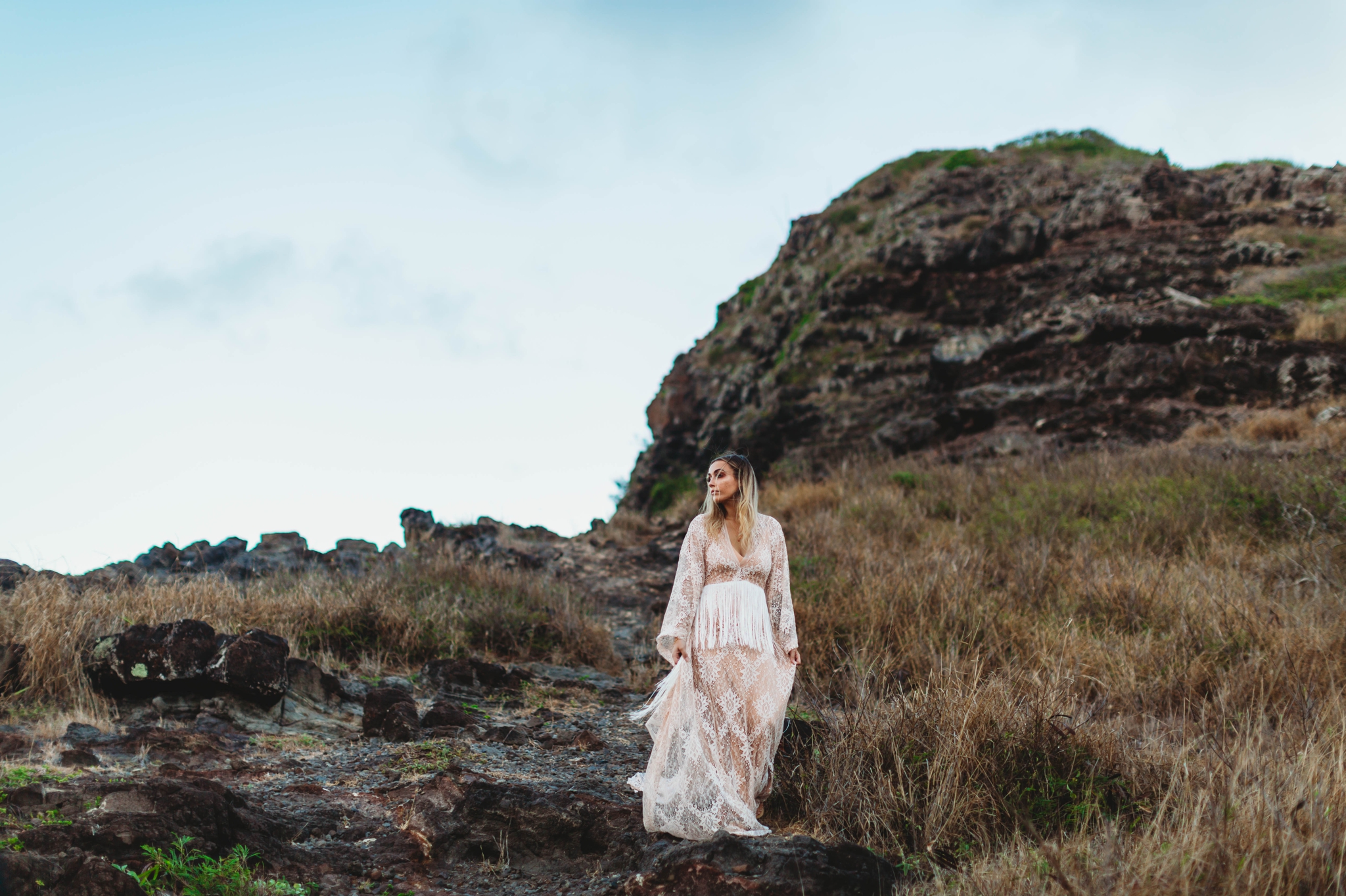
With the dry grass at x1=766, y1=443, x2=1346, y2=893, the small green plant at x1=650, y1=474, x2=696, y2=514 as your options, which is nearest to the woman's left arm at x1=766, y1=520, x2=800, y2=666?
the dry grass at x1=766, y1=443, x2=1346, y2=893

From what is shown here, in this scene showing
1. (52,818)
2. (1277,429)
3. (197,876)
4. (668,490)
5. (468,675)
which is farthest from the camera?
(668,490)

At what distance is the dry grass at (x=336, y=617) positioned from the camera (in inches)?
197

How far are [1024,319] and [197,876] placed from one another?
17266 mm

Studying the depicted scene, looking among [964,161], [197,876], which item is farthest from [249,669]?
[964,161]

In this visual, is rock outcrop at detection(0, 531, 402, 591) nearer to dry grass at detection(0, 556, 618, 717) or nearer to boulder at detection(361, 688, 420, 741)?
dry grass at detection(0, 556, 618, 717)

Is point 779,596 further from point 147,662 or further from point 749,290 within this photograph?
point 749,290

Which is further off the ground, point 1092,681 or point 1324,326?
point 1324,326

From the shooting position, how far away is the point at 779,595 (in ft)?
13.5

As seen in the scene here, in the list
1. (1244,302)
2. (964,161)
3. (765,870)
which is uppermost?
(964,161)

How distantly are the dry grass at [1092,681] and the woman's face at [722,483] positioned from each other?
3.88 feet

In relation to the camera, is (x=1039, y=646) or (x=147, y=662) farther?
(x=1039, y=646)

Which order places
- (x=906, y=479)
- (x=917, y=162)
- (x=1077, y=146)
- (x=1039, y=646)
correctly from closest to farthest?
(x=1039, y=646) → (x=906, y=479) → (x=1077, y=146) → (x=917, y=162)

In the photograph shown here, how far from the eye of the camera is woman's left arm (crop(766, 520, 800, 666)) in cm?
405

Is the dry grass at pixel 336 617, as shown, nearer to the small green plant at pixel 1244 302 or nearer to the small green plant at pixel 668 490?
the small green plant at pixel 668 490
